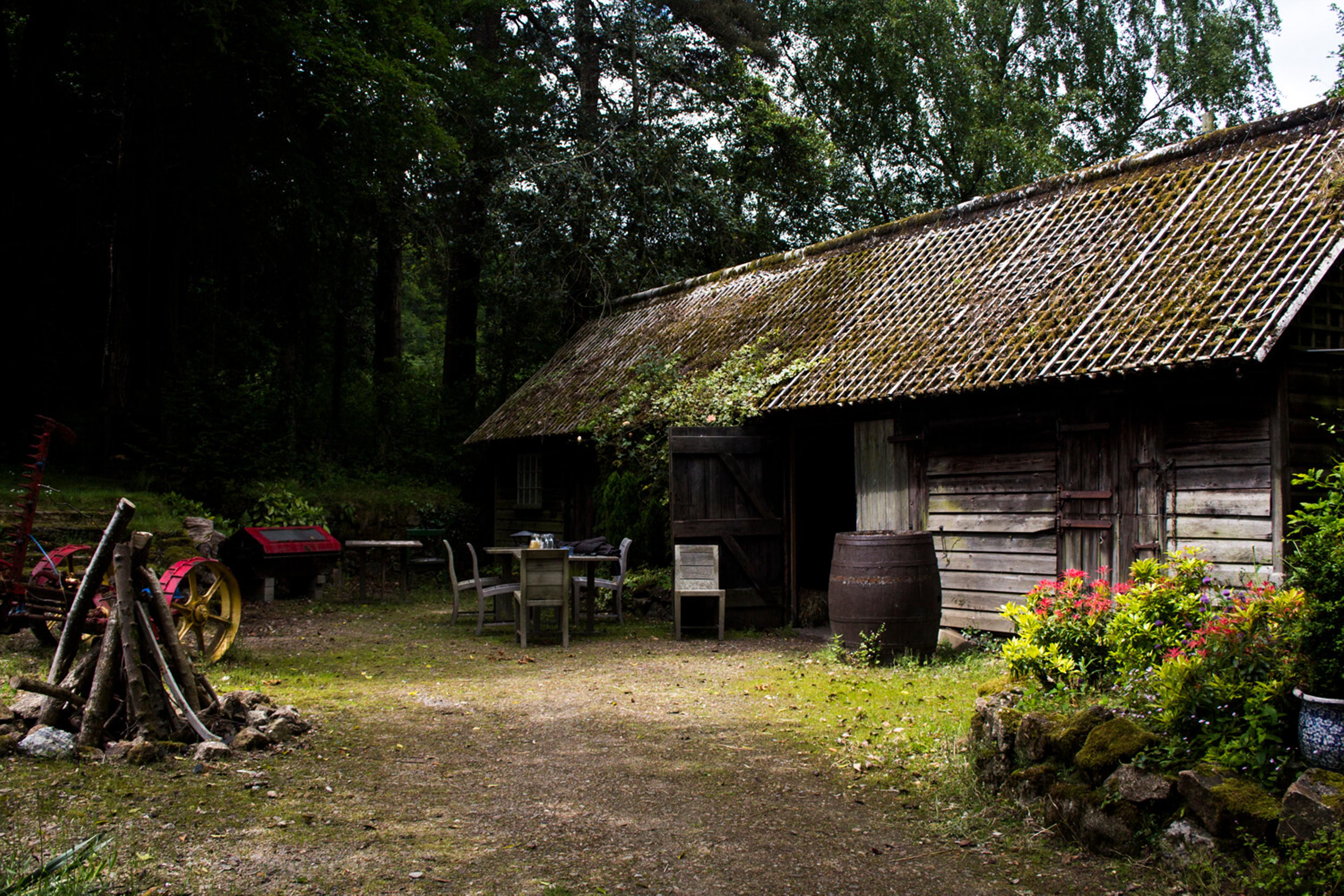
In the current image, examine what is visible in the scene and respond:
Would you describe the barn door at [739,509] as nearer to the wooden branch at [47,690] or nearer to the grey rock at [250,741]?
the grey rock at [250,741]

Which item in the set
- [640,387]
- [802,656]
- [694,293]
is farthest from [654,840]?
[694,293]

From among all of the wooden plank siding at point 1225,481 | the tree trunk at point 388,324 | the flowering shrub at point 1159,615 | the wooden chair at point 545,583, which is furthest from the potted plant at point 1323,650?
the tree trunk at point 388,324

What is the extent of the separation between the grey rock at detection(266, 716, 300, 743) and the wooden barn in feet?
19.4

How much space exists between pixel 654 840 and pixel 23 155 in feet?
50.1

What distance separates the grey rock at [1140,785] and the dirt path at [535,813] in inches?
13.2

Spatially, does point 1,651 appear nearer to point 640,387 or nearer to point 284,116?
point 640,387

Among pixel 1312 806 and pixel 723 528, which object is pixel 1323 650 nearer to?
pixel 1312 806

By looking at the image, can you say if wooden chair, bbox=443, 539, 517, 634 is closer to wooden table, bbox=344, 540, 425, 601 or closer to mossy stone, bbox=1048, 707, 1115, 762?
wooden table, bbox=344, 540, 425, 601

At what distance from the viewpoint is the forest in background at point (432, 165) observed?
15.2 meters

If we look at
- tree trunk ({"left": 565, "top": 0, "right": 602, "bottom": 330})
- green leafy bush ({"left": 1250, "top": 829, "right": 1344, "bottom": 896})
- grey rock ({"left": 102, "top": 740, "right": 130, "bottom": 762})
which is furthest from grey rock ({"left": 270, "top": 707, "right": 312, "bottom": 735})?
tree trunk ({"left": 565, "top": 0, "right": 602, "bottom": 330})

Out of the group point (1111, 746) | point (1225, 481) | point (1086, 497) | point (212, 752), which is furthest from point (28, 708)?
point (1225, 481)

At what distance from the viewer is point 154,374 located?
1602 centimetres

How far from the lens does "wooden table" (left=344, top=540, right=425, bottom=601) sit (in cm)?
1438

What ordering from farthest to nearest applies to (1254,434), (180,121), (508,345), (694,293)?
(508,345) < (694,293) < (180,121) < (1254,434)
